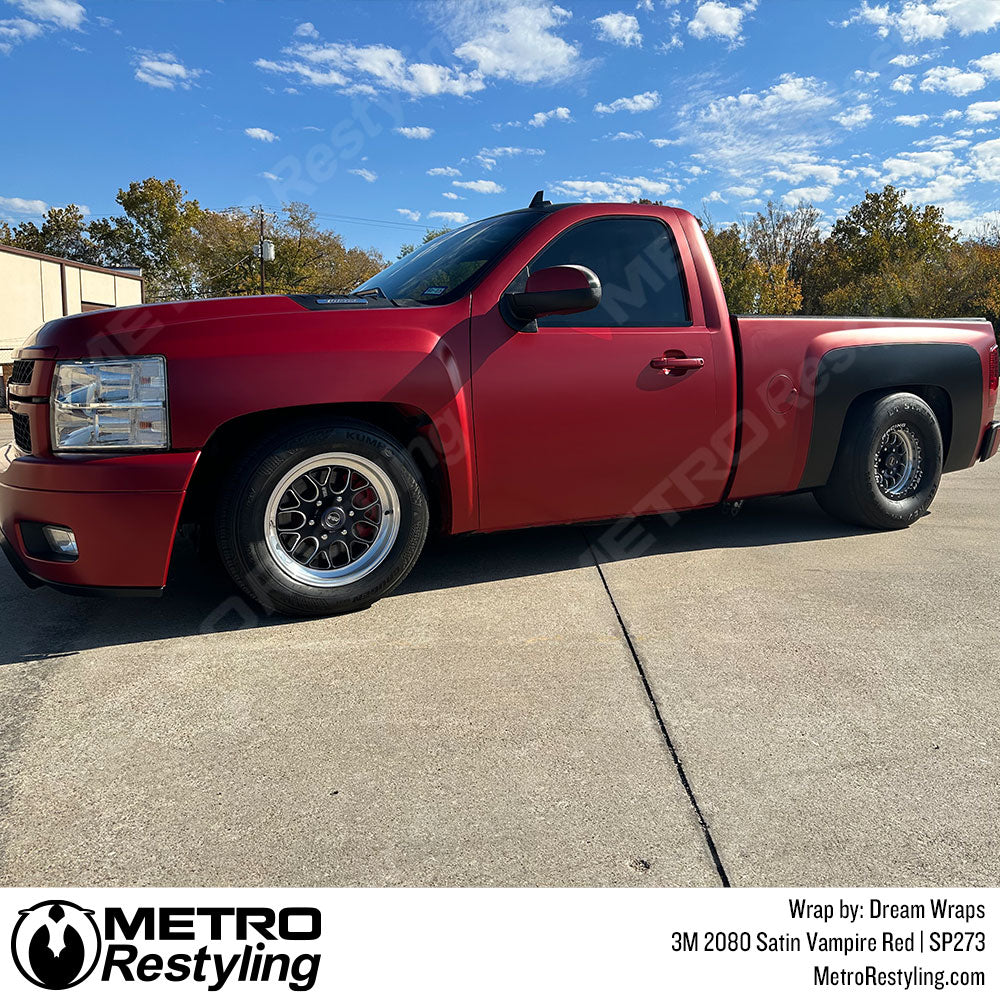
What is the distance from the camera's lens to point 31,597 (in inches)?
152

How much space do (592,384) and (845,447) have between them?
6.19ft

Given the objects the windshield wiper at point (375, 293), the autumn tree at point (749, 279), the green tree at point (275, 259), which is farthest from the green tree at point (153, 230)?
the windshield wiper at point (375, 293)

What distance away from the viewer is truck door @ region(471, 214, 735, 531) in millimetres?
3646

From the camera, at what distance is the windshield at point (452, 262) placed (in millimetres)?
3797

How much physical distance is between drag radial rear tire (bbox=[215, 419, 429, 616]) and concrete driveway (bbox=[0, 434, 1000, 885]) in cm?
18

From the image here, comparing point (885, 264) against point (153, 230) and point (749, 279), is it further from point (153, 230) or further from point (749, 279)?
point (153, 230)

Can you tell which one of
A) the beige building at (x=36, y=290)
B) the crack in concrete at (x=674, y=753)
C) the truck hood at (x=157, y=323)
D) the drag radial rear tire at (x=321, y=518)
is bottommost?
the crack in concrete at (x=674, y=753)

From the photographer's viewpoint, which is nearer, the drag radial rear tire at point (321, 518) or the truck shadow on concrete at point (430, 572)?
the drag radial rear tire at point (321, 518)

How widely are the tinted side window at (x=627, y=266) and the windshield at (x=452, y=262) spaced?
9.0 inches

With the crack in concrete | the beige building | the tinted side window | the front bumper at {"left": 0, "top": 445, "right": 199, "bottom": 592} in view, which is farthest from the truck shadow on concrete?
the beige building
